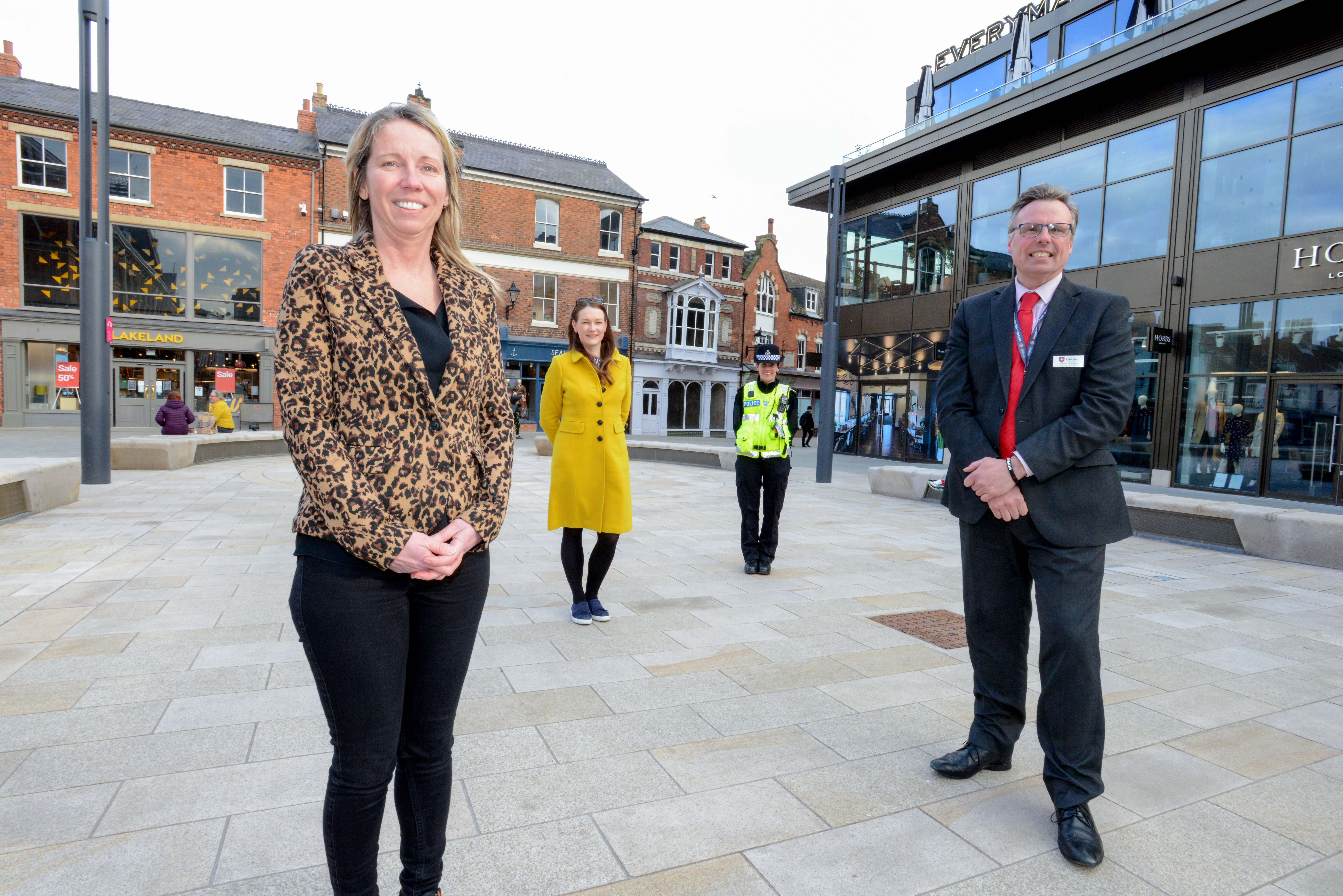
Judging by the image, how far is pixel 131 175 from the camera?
941 inches

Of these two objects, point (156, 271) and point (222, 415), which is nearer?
point (222, 415)

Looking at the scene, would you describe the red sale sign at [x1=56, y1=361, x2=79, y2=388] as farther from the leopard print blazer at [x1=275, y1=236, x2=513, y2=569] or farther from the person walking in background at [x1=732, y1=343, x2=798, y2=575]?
the leopard print blazer at [x1=275, y1=236, x2=513, y2=569]

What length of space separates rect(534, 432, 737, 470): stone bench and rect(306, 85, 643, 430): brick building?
9.75 m

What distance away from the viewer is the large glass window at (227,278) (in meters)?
24.8

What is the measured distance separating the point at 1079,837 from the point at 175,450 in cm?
1415

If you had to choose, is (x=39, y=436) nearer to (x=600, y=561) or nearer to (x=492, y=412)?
(x=600, y=561)

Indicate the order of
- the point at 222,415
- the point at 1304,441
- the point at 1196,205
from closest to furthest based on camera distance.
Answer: the point at 1304,441 < the point at 1196,205 < the point at 222,415

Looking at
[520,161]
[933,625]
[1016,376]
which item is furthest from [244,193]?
[1016,376]

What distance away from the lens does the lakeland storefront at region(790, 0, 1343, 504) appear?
13.2 meters

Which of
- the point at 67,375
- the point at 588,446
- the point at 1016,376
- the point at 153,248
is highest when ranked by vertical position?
the point at 153,248

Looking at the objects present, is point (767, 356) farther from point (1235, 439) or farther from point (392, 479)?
point (1235, 439)

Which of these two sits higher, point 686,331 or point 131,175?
point 131,175

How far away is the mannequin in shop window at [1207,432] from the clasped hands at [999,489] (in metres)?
15.2

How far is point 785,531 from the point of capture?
28.1ft
